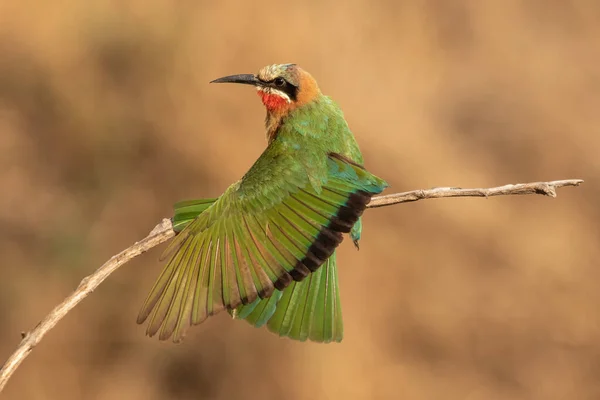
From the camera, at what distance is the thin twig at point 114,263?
158 cm

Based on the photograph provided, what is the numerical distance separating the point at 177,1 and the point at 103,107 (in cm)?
82

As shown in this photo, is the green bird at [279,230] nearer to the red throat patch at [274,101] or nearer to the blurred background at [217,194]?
the red throat patch at [274,101]

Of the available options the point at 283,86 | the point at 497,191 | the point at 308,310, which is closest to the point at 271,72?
the point at 283,86

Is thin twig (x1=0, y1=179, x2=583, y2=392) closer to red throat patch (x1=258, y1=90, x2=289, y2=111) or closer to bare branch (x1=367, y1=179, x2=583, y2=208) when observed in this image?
bare branch (x1=367, y1=179, x2=583, y2=208)

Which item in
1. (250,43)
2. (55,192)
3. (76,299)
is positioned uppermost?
(250,43)

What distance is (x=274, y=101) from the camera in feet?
8.11

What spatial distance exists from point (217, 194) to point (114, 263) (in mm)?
3120

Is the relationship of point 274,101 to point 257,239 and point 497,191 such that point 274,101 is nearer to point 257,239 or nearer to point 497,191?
point 257,239

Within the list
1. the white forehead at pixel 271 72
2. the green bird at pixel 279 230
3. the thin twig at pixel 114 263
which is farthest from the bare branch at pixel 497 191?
the white forehead at pixel 271 72

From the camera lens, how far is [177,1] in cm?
538

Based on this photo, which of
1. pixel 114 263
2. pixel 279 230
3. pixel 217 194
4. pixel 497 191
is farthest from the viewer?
pixel 217 194

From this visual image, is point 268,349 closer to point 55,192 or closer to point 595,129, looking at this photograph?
point 55,192

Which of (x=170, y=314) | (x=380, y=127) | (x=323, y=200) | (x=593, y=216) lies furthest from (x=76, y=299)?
(x=593, y=216)

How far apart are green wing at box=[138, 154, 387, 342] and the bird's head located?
0.21 meters
